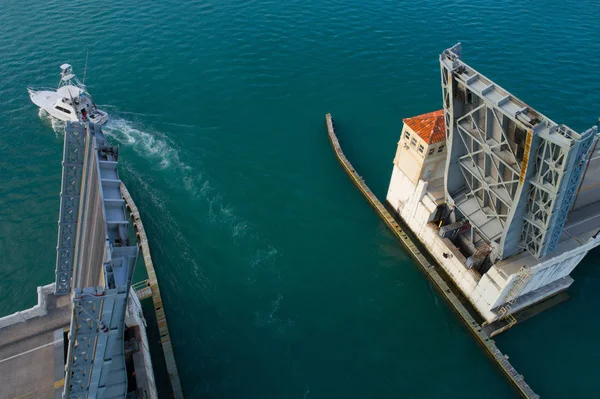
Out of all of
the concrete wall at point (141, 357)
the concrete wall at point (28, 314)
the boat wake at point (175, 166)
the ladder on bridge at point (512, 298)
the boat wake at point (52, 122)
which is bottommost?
the ladder on bridge at point (512, 298)

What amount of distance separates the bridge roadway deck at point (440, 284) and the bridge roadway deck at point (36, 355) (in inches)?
1849

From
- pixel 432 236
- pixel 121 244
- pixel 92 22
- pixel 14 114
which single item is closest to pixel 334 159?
pixel 432 236

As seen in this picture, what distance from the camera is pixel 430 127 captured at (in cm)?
5712

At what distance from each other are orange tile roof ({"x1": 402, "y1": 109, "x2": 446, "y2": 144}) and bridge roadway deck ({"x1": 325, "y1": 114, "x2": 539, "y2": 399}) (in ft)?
52.7

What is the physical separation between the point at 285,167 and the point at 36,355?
155 ft

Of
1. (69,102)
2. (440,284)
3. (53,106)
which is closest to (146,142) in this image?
(69,102)

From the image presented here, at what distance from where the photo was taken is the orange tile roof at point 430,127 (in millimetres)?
56406

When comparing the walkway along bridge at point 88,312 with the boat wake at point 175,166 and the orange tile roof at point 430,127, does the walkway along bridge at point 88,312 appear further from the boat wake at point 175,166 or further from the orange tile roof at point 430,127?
the orange tile roof at point 430,127

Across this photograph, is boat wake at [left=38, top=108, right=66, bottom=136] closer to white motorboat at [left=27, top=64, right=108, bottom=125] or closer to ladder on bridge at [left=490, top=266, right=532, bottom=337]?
white motorboat at [left=27, top=64, right=108, bottom=125]

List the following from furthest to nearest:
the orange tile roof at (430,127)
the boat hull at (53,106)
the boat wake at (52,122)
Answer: the boat wake at (52,122) < the boat hull at (53,106) < the orange tile roof at (430,127)

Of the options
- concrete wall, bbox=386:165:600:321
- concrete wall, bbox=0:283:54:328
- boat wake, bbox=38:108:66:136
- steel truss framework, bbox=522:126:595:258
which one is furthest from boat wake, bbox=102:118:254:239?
steel truss framework, bbox=522:126:595:258

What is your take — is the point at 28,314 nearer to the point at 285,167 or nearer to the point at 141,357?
the point at 141,357

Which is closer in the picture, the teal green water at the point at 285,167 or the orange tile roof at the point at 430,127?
the teal green water at the point at 285,167

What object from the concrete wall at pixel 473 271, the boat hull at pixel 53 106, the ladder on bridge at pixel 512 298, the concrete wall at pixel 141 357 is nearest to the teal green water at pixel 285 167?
the ladder on bridge at pixel 512 298
